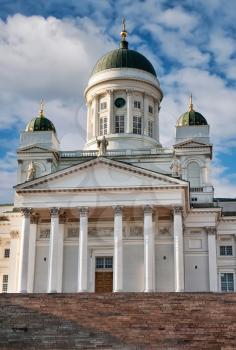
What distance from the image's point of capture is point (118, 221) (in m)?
39.5

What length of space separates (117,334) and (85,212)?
16.9 meters

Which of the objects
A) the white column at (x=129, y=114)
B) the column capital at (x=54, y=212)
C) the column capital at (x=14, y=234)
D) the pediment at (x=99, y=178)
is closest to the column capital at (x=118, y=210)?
the pediment at (x=99, y=178)

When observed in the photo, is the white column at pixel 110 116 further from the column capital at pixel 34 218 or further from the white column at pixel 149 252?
the white column at pixel 149 252

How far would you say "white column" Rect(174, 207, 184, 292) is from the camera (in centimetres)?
3841

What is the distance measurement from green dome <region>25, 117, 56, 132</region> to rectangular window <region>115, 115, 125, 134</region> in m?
5.80

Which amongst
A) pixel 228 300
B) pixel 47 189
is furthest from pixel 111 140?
pixel 228 300

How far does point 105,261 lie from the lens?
42.0m

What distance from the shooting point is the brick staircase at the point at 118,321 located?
2302 centimetres

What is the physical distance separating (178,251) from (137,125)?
1689 centimetres

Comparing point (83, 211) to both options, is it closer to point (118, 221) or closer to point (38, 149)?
point (118, 221)

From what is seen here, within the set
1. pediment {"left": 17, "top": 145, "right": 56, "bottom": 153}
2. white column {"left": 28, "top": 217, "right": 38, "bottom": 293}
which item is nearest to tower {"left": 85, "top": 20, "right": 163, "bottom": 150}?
pediment {"left": 17, "top": 145, "right": 56, "bottom": 153}

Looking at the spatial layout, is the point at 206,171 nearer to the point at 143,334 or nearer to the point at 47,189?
the point at 47,189

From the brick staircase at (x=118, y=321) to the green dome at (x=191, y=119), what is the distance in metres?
23.2

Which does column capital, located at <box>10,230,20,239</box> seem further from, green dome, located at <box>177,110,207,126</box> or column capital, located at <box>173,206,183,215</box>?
green dome, located at <box>177,110,207,126</box>
